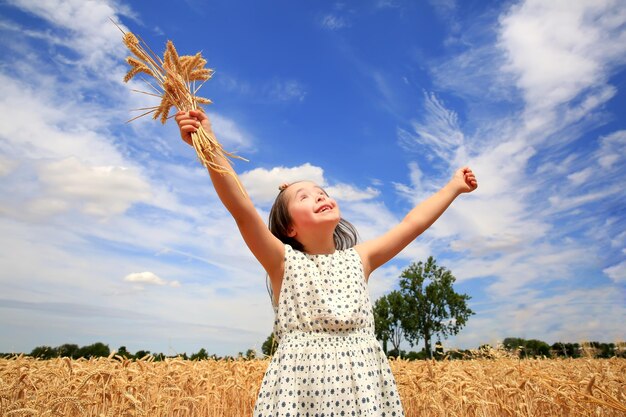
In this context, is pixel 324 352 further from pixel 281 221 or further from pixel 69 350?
pixel 69 350

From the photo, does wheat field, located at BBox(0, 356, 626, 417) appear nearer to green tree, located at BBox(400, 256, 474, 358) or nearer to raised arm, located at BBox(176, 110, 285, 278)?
raised arm, located at BBox(176, 110, 285, 278)

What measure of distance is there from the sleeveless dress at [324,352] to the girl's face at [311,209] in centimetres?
22

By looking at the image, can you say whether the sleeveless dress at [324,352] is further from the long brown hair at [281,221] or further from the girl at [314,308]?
the long brown hair at [281,221]

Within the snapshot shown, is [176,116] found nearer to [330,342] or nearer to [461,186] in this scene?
[330,342]

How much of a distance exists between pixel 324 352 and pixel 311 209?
0.93 metres

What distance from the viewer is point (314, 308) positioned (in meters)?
2.96

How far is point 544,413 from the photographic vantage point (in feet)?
15.4

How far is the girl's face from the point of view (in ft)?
10.4

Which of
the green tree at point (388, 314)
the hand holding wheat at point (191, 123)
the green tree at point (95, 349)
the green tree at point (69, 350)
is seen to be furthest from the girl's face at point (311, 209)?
the green tree at point (388, 314)

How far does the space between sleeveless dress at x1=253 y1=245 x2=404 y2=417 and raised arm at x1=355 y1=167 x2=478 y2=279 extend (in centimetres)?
31

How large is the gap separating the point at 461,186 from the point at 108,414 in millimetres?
3604

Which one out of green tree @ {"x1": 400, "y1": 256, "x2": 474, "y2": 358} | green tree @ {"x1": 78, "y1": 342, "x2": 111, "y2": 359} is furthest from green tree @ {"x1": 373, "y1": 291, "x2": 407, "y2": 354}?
green tree @ {"x1": 78, "y1": 342, "x2": 111, "y2": 359}

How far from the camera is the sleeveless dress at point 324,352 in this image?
2.77 metres

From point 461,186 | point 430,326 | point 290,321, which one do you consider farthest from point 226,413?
point 430,326
